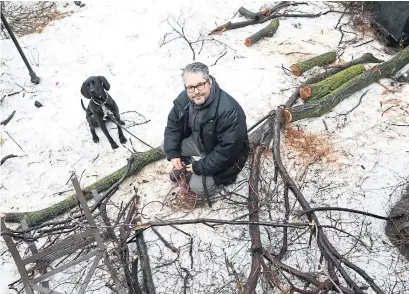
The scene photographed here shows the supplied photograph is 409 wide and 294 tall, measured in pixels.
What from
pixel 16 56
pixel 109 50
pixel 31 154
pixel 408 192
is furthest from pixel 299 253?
pixel 16 56

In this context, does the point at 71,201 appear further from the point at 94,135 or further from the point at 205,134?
the point at 205,134

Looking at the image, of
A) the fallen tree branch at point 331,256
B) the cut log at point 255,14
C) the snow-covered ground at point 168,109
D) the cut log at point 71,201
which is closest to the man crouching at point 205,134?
the snow-covered ground at point 168,109

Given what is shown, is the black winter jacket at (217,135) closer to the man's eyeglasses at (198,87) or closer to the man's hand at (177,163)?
the man's hand at (177,163)

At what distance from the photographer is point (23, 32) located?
7547 mm

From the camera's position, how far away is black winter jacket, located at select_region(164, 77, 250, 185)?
11.8 feet

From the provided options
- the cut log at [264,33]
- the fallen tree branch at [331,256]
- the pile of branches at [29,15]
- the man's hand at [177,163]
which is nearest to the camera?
the fallen tree branch at [331,256]

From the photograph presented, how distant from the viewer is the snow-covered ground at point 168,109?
4082 mm

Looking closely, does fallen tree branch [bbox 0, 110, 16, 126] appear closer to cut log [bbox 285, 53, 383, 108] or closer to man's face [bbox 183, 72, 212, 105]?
man's face [bbox 183, 72, 212, 105]

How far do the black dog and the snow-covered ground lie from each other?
23cm

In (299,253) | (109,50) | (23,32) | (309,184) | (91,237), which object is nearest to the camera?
(91,237)

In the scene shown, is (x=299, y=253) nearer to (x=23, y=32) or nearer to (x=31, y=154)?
(x=31, y=154)

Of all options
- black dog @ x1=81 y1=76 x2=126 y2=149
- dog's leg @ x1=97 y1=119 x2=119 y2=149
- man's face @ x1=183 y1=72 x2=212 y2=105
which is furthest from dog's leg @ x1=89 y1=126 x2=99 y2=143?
man's face @ x1=183 y1=72 x2=212 y2=105

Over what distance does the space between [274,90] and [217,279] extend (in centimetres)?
318

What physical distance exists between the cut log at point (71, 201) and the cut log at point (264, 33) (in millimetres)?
2882
